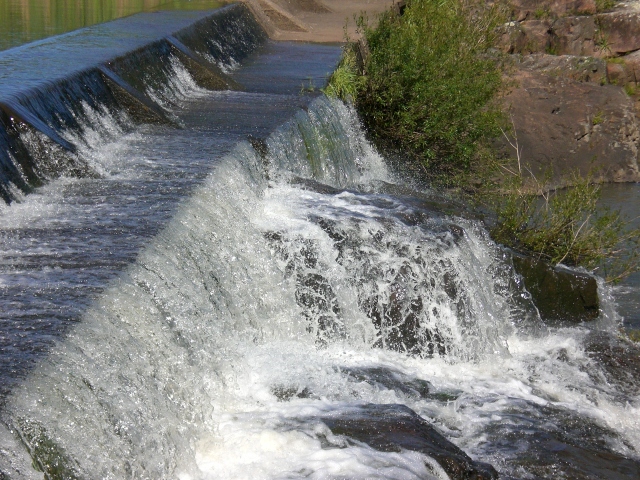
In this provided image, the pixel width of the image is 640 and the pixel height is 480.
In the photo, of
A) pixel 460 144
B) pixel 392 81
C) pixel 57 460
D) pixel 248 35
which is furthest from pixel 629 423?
pixel 248 35

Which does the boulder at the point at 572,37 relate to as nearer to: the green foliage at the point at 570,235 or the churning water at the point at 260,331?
the green foliage at the point at 570,235

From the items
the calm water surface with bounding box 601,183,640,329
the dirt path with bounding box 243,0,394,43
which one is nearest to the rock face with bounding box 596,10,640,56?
the dirt path with bounding box 243,0,394,43

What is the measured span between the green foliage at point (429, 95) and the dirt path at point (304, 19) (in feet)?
8.32

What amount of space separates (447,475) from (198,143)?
178 inches

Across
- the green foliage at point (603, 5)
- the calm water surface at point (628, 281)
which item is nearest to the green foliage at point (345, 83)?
the calm water surface at point (628, 281)

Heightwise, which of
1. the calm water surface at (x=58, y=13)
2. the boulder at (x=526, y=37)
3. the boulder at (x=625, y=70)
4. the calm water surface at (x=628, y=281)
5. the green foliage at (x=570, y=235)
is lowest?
the calm water surface at (x=628, y=281)

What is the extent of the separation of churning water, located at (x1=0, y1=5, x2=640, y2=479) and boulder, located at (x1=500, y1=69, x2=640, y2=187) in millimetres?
4753

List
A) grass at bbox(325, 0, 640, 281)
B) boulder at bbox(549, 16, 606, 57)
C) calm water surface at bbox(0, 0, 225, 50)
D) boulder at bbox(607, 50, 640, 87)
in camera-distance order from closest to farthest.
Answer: grass at bbox(325, 0, 640, 281), calm water surface at bbox(0, 0, 225, 50), boulder at bbox(607, 50, 640, 87), boulder at bbox(549, 16, 606, 57)

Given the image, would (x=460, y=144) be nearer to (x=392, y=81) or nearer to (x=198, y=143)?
(x=392, y=81)

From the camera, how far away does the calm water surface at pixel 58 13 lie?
12.8 metres

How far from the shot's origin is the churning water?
4602 mm

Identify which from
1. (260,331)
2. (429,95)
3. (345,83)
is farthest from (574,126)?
(260,331)

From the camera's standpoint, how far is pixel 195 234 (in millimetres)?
6398

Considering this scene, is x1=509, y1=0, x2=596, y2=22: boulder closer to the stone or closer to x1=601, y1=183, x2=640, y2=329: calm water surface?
x1=601, y1=183, x2=640, y2=329: calm water surface
